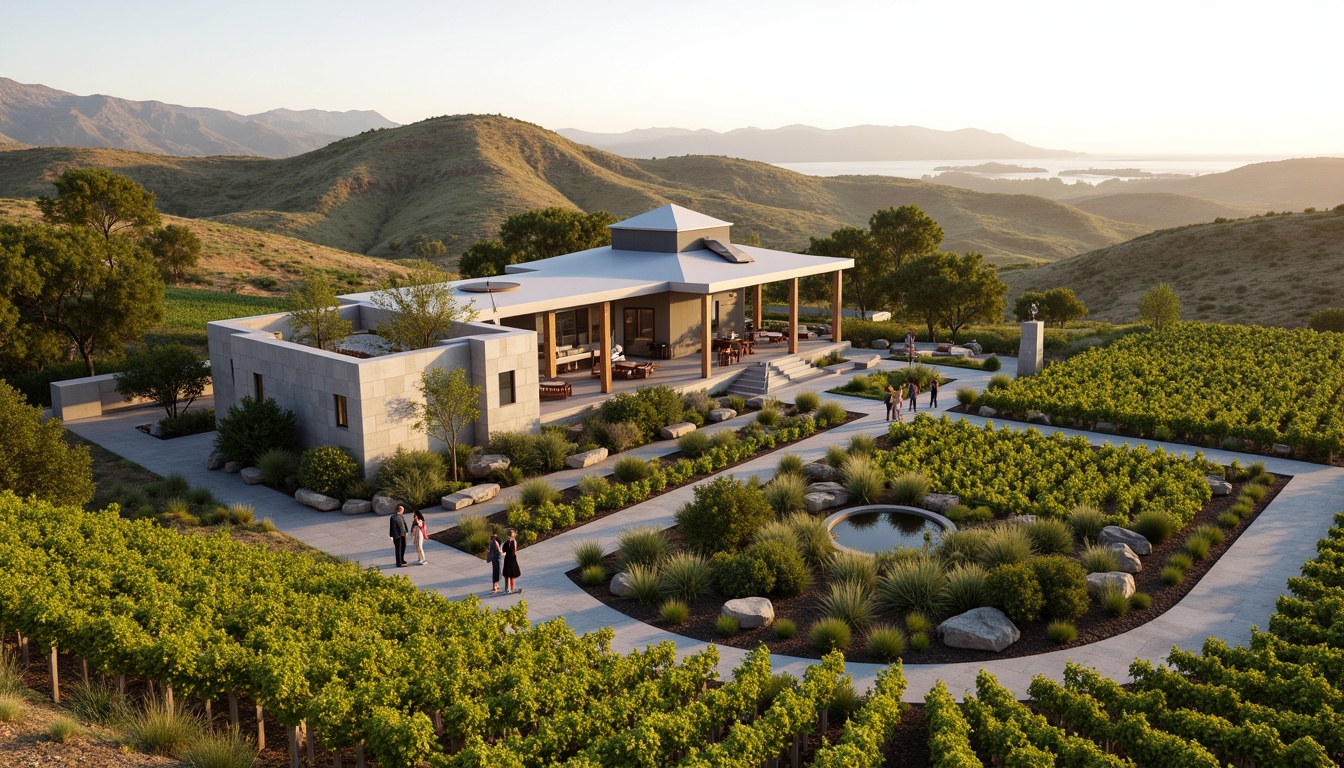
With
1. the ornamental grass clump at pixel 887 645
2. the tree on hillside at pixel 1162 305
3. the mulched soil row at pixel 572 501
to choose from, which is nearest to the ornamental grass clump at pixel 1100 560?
the ornamental grass clump at pixel 887 645

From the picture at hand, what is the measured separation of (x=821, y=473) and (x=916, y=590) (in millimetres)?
7301

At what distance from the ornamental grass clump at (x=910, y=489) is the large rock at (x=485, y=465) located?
9190 millimetres

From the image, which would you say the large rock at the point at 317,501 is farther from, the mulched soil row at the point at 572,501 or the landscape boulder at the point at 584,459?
the landscape boulder at the point at 584,459

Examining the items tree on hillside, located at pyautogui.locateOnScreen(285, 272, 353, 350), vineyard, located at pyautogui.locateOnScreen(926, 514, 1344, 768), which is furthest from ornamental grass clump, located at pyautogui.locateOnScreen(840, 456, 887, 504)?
tree on hillside, located at pyautogui.locateOnScreen(285, 272, 353, 350)

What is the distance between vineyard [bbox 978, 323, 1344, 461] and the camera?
24688 millimetres

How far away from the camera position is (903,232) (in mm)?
51750

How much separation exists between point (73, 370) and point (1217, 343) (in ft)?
133

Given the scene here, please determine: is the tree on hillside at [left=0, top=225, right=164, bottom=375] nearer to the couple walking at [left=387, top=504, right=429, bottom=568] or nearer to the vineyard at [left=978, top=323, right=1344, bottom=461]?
the couple walking at [left=387, top=504, right=429, bottom=568]

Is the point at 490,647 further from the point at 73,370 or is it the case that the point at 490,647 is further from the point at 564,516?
the point at 73,370

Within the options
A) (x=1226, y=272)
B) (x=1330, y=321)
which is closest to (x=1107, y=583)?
(x=1330, y=321)

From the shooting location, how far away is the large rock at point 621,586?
15.9 metres

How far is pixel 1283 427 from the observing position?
25516 millimetres

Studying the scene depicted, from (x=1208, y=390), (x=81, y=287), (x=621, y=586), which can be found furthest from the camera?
(x=81, y=287)

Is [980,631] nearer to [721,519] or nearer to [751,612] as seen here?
[751,612]
